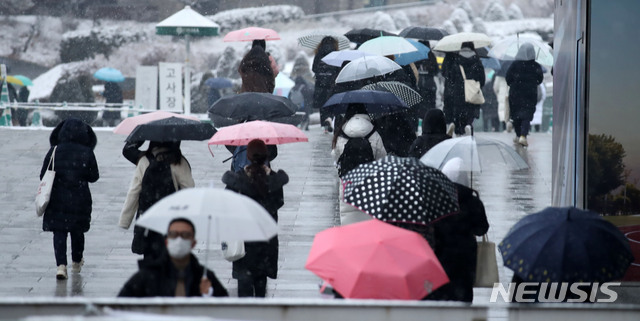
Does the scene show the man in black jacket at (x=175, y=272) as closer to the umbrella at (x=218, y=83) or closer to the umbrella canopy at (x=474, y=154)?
the umbrella canopy at (x=474, y=154)

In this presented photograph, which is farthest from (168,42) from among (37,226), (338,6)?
(37,226)

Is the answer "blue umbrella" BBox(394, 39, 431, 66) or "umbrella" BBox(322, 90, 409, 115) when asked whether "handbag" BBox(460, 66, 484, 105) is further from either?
"umbrella" BBox(322, 90, 409, 115)

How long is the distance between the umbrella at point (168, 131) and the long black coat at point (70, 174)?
766 millimetres

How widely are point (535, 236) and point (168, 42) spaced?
33948 mm

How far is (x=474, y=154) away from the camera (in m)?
6.99

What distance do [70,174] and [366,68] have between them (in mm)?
4598

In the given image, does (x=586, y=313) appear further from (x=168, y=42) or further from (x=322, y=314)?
(x=168, y=42)

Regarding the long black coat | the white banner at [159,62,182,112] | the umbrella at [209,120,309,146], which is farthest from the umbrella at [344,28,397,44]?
the long black coat

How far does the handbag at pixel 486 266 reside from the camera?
256 inches

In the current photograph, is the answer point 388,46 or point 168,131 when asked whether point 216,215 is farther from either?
point 388,46

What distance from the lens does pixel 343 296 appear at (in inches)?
200

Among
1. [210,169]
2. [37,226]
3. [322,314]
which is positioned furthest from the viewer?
[210,169]

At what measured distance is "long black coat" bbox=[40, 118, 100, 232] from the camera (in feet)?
28.9

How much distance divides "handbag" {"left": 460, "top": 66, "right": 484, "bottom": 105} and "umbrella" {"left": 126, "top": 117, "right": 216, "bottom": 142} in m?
7.84
